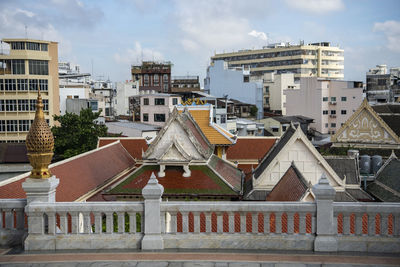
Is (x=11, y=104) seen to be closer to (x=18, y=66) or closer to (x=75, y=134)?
(x=18, y=66)

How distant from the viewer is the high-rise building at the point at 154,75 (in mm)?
102519

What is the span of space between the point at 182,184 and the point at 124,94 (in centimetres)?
7609

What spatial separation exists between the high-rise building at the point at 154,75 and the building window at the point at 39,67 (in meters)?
44.8

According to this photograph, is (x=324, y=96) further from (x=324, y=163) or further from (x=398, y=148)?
(x=324, y=163)

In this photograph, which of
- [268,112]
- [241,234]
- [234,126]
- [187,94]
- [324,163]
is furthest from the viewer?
[268,112]

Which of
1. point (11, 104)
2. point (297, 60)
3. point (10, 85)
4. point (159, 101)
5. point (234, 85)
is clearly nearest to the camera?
point (11, 104)

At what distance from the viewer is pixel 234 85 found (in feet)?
308

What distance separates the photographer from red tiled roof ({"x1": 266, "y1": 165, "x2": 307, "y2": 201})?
16.2 m

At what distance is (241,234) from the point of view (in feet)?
34.2

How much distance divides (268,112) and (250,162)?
6284cm

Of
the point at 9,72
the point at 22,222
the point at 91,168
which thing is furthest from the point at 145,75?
the point at 22,222

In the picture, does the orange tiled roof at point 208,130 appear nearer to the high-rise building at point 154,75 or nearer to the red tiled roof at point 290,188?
the red tiled roof at point 290,188

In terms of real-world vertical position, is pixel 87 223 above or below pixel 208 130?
below

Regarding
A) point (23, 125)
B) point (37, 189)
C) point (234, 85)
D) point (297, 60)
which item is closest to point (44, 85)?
point (23, 125)
